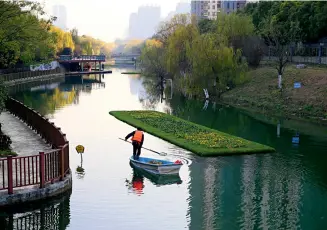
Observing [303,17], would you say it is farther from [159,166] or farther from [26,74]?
[159,166]

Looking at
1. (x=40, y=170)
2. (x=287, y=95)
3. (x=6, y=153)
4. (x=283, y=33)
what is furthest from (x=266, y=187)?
(x=283, y=33)

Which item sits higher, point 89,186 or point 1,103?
point 1,103

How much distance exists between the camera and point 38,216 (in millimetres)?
17266

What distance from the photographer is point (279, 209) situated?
18.8 metres

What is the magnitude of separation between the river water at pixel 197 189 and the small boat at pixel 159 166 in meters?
0.40

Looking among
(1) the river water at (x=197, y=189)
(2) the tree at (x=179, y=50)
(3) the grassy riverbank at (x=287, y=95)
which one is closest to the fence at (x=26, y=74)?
(2) the tree at (x=179, y=50)

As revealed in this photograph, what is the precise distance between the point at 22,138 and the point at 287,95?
30040mm

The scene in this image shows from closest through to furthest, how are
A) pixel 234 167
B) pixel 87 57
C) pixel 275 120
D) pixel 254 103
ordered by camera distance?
pixel 234 167 < pixel 275 120 < pixel 254 103 < pixel 87 57

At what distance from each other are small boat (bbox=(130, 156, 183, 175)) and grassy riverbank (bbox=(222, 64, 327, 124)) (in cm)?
2182

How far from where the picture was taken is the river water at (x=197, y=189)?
684 inches

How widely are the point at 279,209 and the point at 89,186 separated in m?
7.76

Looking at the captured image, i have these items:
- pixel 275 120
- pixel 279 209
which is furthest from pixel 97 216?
pixel 275 120

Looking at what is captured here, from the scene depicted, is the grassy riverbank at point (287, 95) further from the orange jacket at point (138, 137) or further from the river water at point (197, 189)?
the orange jacket at point (138, 137)

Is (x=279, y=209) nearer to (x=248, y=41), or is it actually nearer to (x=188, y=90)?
(x=188, y=90)
